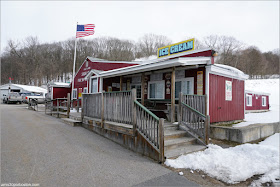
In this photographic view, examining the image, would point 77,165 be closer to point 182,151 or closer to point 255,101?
point 182,151

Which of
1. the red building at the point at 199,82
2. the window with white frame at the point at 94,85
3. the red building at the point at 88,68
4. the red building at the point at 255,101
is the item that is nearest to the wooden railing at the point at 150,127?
the red building at the point at 199,82

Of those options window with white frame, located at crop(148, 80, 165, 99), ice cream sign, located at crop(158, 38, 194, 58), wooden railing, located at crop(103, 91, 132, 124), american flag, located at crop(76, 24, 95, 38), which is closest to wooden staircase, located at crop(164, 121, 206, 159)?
wooden railing, located at crop(103, 91, 132, 124)

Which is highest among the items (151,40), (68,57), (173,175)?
(151,40)

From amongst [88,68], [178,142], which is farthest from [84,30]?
[178,142]

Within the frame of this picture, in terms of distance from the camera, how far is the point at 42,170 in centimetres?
389

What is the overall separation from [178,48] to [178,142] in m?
6.50

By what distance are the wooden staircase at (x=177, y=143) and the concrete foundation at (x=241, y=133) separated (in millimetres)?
1972

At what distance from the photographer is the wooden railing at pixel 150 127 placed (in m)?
4.53

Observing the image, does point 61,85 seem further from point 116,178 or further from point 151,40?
point 151,40

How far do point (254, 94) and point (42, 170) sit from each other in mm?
20371

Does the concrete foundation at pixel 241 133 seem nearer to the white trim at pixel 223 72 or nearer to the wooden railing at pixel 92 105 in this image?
the white trim at pixel 223 72

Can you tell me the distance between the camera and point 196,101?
6949 millimetres

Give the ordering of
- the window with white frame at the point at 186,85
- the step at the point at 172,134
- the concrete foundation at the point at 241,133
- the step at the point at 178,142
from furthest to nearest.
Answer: the window with white frame at the point at 186,85 < the concrete foundation at the point at 241,133 < the step at the point at 172,134 < the step at the point at 178,142

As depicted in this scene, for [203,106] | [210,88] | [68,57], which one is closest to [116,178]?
[203,106]
